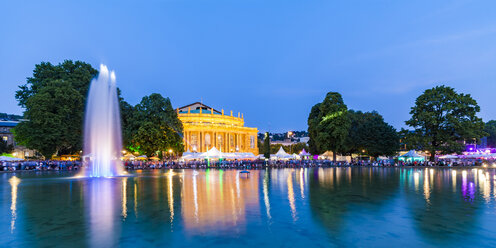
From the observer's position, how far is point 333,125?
61469 millimetres

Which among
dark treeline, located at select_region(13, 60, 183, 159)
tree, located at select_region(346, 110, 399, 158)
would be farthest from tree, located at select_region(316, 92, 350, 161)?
dark treeline, located at select_region(13, 60, 183, 159)

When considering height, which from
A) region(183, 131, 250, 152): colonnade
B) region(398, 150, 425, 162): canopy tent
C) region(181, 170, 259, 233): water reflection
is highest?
region(183, 131, 250, 152): colonnade

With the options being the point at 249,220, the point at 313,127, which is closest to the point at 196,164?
the point at 313,127

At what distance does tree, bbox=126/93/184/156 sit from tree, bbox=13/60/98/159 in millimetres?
7775

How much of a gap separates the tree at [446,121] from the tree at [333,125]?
39.8 feet

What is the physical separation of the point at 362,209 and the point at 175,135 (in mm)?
47427

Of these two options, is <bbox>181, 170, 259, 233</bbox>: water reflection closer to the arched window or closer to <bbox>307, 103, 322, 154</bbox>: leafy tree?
<bbox>307, 103, 322, 154</bbox>: leafy tree

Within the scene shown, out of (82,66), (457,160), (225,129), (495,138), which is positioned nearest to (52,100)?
(82,66)

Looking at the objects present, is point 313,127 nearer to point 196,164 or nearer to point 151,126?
point 196,164

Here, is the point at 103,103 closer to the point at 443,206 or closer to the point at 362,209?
the point at 362,209

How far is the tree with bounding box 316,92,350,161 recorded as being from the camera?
201ft

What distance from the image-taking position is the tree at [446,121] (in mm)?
55750

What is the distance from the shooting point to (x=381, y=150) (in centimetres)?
6606

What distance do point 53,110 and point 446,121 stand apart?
62.3 m
